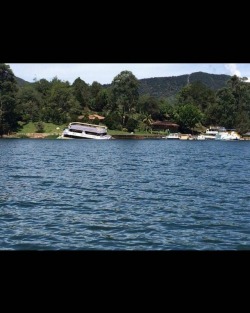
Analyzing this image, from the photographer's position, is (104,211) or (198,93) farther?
(198,93)

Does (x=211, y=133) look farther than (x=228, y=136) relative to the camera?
Yes

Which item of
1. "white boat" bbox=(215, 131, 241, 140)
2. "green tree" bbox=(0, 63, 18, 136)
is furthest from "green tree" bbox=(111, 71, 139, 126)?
"green tree" bbox=(0, 63, 18, 136)

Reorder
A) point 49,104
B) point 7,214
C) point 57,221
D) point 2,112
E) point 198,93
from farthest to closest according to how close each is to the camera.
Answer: point 198,93 → point 49,104 → point 2,112 → point 7,214 → point 57,221

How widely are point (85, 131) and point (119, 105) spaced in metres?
12.0

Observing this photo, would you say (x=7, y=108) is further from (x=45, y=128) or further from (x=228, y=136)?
(x=228, y=136)

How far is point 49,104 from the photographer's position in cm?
9306

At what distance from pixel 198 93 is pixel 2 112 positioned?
50366 millimetres

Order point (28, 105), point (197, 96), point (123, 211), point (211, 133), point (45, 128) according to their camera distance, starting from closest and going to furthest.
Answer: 1. point (123, 211)
2. point (45, 128)
3. point (28, 105)
4. point (211, 133)
5. point (197, 96)

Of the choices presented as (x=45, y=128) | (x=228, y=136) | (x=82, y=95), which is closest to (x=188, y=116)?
(x=228, y=136)

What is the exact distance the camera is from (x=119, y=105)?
100062mm

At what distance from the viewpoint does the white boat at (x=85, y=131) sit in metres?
90.6

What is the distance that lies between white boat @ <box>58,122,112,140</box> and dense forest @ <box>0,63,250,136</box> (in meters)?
3.47
